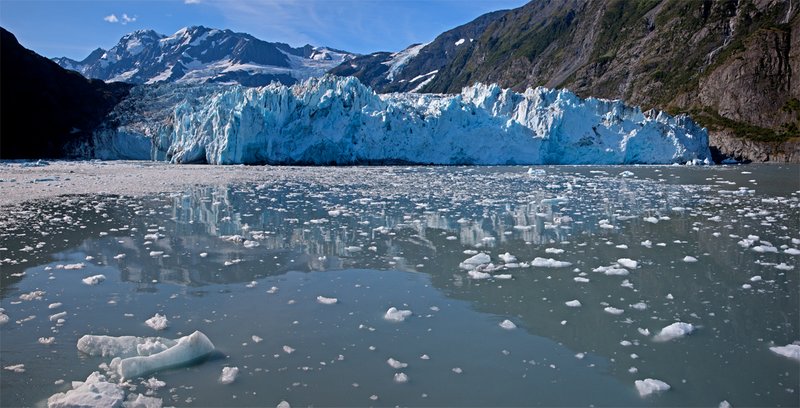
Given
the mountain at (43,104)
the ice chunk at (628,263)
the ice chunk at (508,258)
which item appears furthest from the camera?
the mountain at (43,104)

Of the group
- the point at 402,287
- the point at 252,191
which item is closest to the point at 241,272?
the point at 402,287

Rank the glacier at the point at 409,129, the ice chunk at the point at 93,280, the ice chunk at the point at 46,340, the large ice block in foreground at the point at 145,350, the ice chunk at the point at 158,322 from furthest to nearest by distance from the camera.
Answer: the glacier at the point at 409,129, the ice chunk at the point at 93,280, the ice chunk at the point at 158,322, the ice chunk at the point at 46,340, the large ice block in foreground at the point at 145,350

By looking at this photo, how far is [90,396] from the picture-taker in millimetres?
2910

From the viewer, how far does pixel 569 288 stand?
5090mm

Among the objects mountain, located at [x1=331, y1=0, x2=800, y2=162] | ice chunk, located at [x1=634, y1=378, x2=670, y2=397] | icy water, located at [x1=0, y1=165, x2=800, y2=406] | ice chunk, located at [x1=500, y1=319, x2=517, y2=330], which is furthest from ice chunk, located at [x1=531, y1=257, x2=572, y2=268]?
mountain, located at [x1=331, y1=0, x2=800, y2=162]

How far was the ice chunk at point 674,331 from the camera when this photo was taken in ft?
12.6

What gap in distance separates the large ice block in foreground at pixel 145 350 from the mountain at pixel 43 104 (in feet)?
146

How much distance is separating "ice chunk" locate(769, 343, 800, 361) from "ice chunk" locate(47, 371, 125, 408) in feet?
13.7

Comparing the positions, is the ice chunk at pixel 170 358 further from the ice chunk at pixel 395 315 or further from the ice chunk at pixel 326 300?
the ice chunk at pixel 395 315

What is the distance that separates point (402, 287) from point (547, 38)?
11087 cm

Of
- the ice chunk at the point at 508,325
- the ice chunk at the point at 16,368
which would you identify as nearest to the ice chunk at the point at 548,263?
the ice chunk at the point at 508,325

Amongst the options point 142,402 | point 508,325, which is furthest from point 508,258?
point 142,402

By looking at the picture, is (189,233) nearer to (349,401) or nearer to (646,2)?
(349,401)

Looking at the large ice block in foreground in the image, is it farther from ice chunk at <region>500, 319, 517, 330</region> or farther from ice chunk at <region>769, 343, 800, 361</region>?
ice chunk at <region>769, 343, 800, 361</region>
